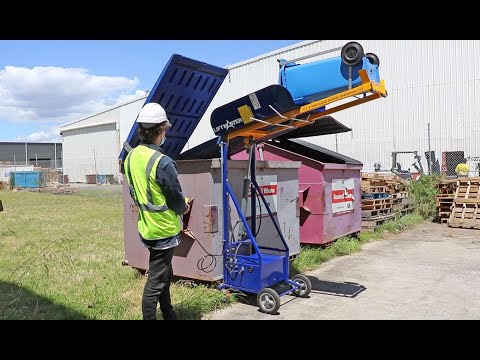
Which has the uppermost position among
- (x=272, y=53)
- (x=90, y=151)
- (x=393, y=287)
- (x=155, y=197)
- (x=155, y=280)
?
(x=272, y=53)

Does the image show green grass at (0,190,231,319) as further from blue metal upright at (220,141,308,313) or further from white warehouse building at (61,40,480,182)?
white warehouse building at (61,40,480,182)

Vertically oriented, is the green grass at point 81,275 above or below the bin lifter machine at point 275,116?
below

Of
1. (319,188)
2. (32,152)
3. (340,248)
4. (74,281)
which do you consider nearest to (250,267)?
(74,281)

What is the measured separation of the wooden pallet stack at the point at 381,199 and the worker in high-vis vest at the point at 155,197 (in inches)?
282

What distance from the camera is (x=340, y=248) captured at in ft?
25.9

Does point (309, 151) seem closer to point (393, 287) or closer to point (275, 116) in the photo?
point (393, 287)

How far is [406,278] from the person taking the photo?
244 inches

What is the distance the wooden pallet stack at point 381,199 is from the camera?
1020cm

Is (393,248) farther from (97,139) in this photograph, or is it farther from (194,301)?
(97,139)

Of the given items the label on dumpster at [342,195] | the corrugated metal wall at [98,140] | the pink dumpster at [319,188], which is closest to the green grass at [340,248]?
the pink dumpster at [319,188]

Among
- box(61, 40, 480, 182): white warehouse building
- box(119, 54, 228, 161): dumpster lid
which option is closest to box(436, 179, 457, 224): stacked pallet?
box(61, 40, 480, 182): white warehouse building

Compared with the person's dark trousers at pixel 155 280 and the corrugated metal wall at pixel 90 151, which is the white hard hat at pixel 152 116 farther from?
the corrugated metal wall at pixel 90 151

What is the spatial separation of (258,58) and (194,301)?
22.1m

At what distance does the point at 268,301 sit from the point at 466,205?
8788 mm
